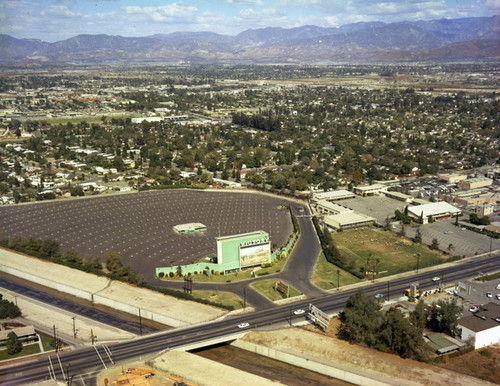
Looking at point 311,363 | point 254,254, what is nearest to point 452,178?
point 254,254

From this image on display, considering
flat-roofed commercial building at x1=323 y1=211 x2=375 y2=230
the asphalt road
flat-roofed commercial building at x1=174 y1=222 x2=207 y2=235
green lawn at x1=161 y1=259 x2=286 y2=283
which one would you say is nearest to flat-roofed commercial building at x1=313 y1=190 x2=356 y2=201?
flat-roofed commercial building at x1=323 y1=211 x2=375 y2=230

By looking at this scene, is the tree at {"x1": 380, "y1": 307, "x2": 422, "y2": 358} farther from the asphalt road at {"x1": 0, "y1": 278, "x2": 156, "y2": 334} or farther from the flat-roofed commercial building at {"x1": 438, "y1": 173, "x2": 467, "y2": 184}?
the flat-roofed commercial building at {"x1": 438, "y1": 173, "x2": 467, "y2": 184}

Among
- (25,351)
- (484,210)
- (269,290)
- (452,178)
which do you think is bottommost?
(25,351)

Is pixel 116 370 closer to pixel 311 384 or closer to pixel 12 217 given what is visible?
pixel 311 384

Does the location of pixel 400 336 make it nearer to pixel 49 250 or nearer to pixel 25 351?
pixel 25 351

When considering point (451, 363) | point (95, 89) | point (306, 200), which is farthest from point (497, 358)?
point (95, 89)

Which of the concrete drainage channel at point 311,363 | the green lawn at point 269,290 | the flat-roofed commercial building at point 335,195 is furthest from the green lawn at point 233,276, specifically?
the flat-roofed commercial building at point 335,195

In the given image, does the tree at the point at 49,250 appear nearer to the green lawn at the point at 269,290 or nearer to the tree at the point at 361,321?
the green lawn at the point at 269,290
